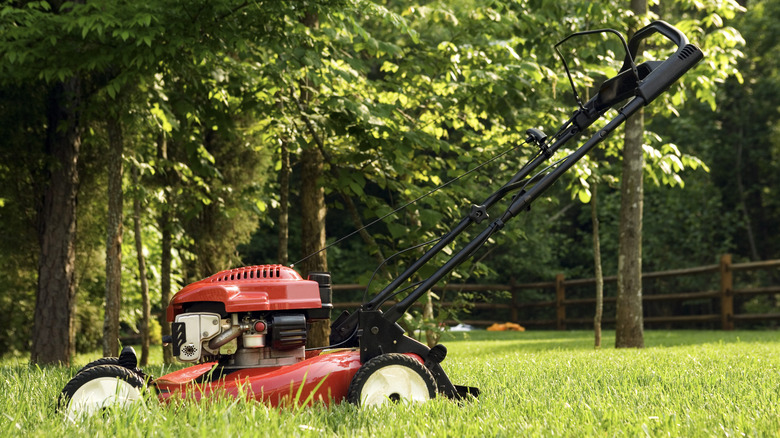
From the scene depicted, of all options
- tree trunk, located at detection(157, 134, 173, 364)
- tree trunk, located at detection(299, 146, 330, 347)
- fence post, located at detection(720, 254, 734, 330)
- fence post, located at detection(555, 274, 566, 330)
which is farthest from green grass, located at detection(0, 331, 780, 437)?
fence post, located at detection(555, 274, 566, 330)

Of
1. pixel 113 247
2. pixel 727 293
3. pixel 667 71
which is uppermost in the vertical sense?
pixel 667 71

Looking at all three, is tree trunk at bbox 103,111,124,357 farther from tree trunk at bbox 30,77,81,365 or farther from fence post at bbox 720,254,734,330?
fence post at bbox 720,254,734,330

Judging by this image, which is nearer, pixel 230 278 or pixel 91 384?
pixel 91 384

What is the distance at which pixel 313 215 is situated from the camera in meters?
7.34

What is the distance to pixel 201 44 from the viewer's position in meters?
6.06

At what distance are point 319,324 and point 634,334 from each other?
3.51 meters

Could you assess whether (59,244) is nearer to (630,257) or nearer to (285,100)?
(285,100)

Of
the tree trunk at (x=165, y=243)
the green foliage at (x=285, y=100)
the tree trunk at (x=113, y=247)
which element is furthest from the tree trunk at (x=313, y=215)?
the tree trunk at (x=165, y=243)

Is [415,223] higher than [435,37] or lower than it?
lower

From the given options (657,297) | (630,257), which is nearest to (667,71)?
(630,257)

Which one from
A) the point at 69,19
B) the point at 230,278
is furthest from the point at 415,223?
the point at 230,278

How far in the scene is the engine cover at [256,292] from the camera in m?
3.65

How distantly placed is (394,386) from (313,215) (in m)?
3.88

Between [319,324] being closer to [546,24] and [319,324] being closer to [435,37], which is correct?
[546,24]
